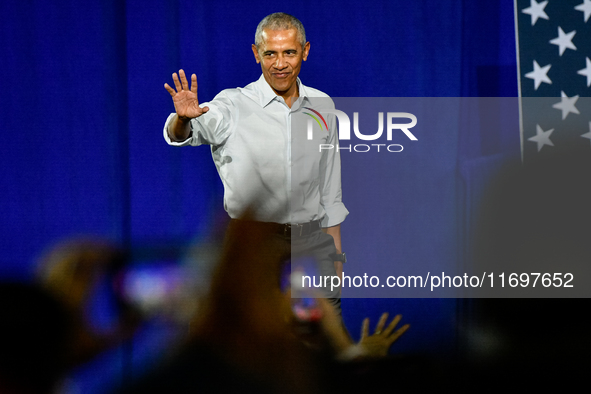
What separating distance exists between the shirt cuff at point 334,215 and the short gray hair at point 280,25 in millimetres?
651

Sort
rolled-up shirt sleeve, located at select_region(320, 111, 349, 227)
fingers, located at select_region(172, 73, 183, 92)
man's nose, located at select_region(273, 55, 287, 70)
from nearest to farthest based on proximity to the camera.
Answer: fingers, located at select_region(172, 73, 183, 92)
man's nose, located at select_region(273, 55, 287, 70)
rolled-up shirt sleeve, located at select_region(320, 111, 349, 227)

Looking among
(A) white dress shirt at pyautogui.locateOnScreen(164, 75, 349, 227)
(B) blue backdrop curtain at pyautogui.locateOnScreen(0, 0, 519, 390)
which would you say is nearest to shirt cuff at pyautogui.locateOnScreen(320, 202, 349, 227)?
(A) white dress shirt at pyautogui.locateOnScreen(164, 75, 349, 227)

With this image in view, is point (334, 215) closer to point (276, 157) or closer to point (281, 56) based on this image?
point (276, 157)

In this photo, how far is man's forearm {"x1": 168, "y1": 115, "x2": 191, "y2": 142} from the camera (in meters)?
1.85

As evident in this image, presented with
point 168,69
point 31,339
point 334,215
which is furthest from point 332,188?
point 31,339

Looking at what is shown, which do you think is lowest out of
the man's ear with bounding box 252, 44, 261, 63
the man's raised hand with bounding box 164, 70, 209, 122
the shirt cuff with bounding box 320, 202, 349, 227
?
the shirt cuff with bounding box 320, 202, 349, 227

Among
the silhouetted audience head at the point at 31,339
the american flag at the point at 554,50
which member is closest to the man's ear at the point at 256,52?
the american flag at the point at 554,50

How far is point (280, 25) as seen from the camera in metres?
2.02

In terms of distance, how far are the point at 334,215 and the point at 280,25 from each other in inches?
30.5

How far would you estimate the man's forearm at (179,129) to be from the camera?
1.85 m

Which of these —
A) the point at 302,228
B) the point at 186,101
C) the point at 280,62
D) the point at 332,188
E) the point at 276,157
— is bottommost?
the point at 302,228

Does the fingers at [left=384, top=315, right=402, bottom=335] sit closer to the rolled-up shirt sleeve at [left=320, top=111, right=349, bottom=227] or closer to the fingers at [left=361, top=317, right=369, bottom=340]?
the fingers at [left=361, top=317, right=369, bottom=340]

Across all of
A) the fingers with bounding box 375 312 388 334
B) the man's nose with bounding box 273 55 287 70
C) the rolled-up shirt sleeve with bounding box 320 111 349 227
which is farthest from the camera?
the fingers with bounding box 375 312 388 334

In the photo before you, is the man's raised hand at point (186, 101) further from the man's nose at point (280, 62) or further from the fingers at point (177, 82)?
the man's nose at point (280, 62)
